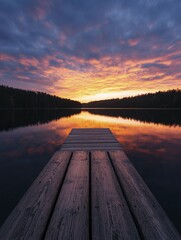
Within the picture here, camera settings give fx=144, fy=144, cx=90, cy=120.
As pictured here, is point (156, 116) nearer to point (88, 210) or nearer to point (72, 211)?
point (88, 210)

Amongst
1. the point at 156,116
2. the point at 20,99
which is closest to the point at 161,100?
the point at 156,116

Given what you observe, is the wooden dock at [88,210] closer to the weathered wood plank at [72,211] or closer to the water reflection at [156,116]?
the weathered wood plank at [72,211]

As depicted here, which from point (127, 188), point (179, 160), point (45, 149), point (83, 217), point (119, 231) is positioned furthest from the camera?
point (45, 149)

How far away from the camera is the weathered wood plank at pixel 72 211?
1894 millimetres

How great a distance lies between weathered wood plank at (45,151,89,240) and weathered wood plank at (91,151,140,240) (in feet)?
0.46

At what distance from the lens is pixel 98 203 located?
8.21 feet

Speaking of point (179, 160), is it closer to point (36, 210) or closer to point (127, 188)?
point (127, 188)

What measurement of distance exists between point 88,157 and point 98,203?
2.48 m

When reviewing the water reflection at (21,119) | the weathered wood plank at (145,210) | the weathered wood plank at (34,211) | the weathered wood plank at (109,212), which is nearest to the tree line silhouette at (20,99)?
the water reflection at (21,119)

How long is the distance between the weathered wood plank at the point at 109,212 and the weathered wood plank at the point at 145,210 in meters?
0.13

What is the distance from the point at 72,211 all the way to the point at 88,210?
26 centimetres

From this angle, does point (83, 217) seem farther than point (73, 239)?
Yes

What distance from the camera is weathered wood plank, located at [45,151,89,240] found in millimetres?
1894

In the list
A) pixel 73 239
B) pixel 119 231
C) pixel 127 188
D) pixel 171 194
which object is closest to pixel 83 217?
pixel 73 239
